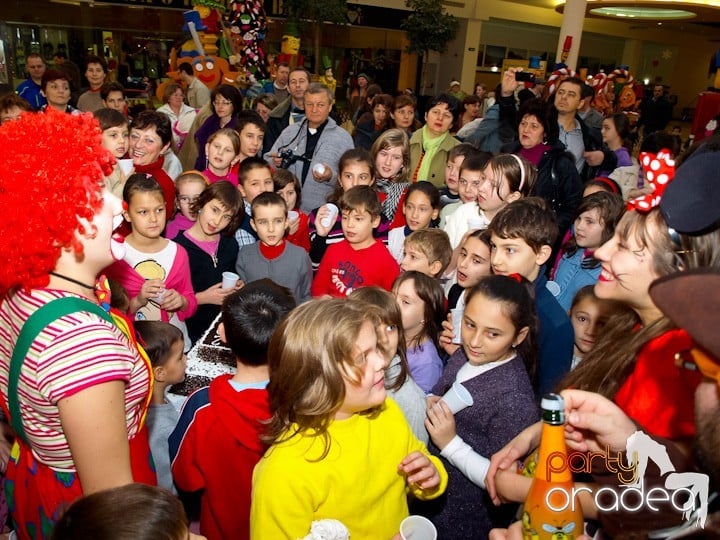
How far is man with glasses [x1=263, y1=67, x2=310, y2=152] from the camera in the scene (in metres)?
5.41

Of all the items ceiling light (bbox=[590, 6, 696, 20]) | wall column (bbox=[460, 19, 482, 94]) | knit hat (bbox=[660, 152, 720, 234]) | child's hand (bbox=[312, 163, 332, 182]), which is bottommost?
child's hand (bbox=[312, 163, 332, 182])

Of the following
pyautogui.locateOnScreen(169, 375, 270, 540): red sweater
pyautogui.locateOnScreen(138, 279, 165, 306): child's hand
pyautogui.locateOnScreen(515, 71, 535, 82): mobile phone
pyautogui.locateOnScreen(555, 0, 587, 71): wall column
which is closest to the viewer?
pyautogui.locateOnScreen(169, 375, 270, 540): red sweater

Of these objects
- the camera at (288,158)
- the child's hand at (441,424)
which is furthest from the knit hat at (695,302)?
the camera at (288,158)

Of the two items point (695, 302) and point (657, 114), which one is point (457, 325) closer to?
point (695, 302)

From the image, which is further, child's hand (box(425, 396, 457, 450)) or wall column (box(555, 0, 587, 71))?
wall column (box(555, 0, 587, 71))

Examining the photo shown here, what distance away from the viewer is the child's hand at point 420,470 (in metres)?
1.54

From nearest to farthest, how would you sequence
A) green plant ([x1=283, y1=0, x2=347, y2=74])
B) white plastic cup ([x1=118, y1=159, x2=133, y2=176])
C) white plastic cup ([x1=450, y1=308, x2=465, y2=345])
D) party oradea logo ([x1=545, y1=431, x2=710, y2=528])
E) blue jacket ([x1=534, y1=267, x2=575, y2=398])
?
party oradea logo ([x1=545, y1=431, x2=710, y2=528])
blue jacket ([x1=534, y1=267, x2=575, y2=398])
white plastic cup ([x1=450, y1=308, x2=465, y2=345])
white plastic cup ([x1=118, y1=159, x2=133, y2=176])
green plant ([x1=283, y1=0, x2=347, y2=74])

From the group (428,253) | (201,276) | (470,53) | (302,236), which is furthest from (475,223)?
(470,53)

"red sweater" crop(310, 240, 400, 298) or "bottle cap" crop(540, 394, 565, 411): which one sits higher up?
"bottle cap" crop(540, 394, 565, 411)

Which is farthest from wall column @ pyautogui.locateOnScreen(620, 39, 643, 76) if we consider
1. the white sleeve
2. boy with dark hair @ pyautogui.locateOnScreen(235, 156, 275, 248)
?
the white sleeve

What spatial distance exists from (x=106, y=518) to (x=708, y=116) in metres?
10.6

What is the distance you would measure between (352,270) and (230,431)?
5.46 ft

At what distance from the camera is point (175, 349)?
2197 millimetres

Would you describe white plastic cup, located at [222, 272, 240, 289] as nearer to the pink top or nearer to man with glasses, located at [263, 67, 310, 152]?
the pink top
